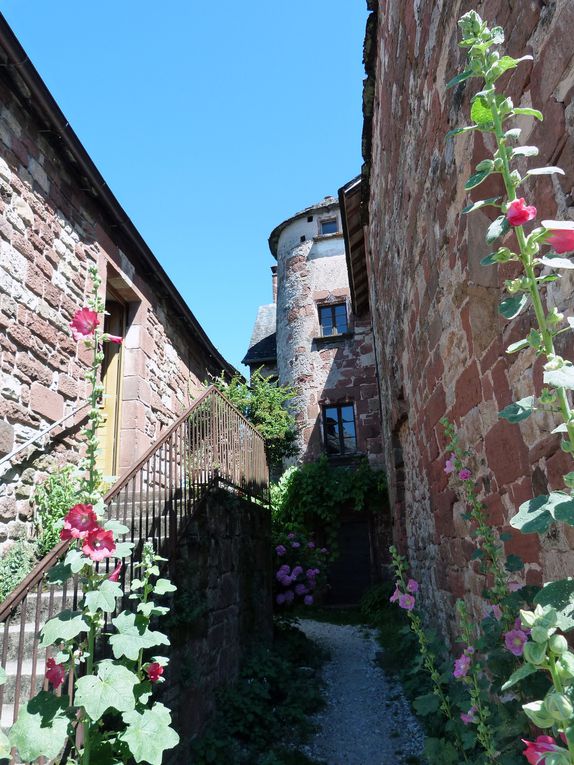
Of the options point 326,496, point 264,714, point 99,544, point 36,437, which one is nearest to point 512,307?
point 99,544

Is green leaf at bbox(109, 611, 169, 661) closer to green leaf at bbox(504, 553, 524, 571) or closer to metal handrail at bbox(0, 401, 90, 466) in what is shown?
green leaf at bbox(504, 553, 524, 571)

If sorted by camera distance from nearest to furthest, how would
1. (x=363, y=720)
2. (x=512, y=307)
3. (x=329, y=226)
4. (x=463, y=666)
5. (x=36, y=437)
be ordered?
(x=512, y=307) < (x=463, y=666) < (x=36, y=437) < (x=363, y=720) < (x=329, y=226)

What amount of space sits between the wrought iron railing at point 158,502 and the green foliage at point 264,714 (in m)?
1.38

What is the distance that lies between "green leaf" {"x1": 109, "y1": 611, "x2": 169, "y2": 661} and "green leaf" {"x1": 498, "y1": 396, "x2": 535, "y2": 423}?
5.04ft

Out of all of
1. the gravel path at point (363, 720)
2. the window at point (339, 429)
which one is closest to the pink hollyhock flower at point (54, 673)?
the gravel path at point (363, 720)

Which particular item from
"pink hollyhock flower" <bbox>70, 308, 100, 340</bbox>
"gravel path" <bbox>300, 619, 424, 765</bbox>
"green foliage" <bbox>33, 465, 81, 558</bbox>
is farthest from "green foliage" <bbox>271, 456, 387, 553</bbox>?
"pink hollyhock flower" <bbox>70, 308, 100, 340</bbox>

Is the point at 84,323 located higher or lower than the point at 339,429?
lower

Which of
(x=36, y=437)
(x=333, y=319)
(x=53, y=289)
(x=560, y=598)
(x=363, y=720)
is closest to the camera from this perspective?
(x=560, y=598)

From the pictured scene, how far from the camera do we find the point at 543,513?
0.97 metres

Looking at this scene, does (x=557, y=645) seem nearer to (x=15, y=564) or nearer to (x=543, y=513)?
(x=543, y=513)

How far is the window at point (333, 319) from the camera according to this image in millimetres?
14125

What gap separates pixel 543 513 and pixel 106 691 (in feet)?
5.23

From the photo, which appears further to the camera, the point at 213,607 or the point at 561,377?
the point at 213,607

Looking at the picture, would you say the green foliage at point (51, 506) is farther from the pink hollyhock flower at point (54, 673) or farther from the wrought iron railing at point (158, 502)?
the pink hollyhock flower at point (54, 673)
